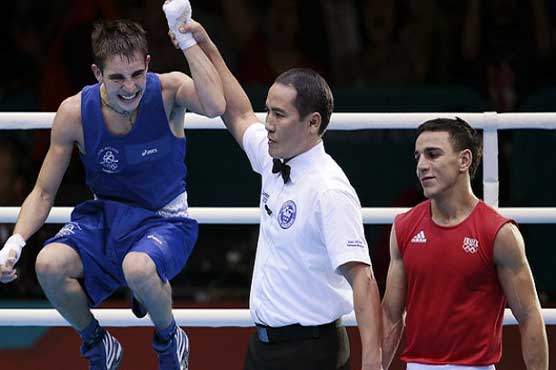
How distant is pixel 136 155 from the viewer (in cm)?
489

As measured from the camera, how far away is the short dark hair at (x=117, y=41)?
473cm

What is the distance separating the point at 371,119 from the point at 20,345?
195cm

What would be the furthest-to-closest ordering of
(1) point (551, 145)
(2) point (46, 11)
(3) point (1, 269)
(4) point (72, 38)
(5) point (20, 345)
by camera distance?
1. (2) point (46, 11)
2. (4) point (72, 38)
3. (1) point (551, 145)
4. (5) point (20, 345)
5. (3) point (1, 269)

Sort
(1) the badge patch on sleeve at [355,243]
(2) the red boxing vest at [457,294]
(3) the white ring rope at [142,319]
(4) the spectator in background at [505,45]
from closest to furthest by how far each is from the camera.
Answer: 1. (1) the badge patch on sleeve at [355,243]
2. (2) the red boxing vest at [457,294]
3. (3) the white ring rope at [142,319]
4. (4) the spectator in background at [505,45]

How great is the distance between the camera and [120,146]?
489 centimetres

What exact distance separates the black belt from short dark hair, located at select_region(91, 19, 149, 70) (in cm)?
108

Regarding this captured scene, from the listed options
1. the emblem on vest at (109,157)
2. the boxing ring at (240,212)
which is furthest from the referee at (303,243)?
the boxing ring at (240,212)

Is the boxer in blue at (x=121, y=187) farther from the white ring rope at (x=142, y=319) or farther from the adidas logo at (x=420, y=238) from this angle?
the adidas logo at (x=420, y=238)

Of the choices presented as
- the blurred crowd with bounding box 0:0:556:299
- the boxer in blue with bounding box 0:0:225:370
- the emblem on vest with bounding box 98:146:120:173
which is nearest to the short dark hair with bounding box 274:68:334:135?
the boxer in blue with bounding box 0:0:225:370

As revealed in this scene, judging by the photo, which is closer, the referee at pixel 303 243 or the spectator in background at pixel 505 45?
the referee at pixel 303 243

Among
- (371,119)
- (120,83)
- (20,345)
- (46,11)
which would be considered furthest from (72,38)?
(120,83)

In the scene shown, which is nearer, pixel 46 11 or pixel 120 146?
pixel 120 146

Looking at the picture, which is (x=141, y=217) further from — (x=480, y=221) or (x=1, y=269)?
(x=480, y=221)

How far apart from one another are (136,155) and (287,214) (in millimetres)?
598
